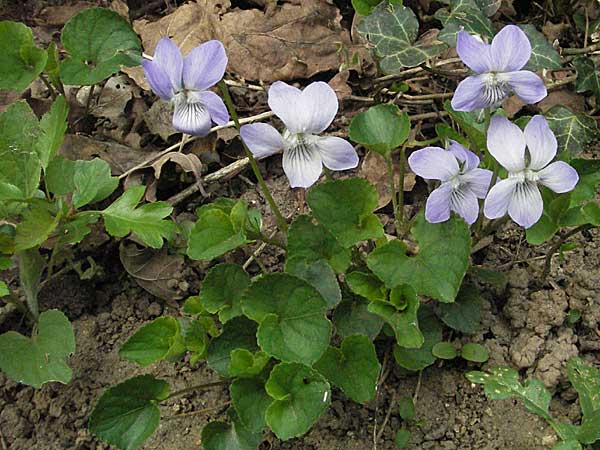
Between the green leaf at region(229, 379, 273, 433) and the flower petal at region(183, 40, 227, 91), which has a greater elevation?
the flower petal at region(183, 40, 227, 91)

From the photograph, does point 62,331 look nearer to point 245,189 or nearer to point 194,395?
point 194,395

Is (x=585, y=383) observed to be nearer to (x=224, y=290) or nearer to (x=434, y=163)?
(x=434, y=163)

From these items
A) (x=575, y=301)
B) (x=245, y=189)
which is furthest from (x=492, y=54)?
(x=245, y=189)

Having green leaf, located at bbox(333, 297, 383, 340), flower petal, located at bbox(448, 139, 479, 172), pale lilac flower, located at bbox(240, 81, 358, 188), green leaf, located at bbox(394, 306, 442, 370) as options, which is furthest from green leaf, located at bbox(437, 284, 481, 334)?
pale lilac flower, located at bbox(240, 81, 358, 188)

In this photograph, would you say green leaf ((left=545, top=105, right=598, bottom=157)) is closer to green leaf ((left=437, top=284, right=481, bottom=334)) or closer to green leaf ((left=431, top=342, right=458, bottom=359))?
green leaf ((left=437, top=284, right=481, bottom=334))

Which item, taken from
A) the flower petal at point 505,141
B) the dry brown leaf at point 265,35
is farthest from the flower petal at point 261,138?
the dry brown leaf at point 265,35

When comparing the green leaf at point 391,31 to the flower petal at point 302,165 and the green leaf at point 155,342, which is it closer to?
the flower petal at point 302,165
